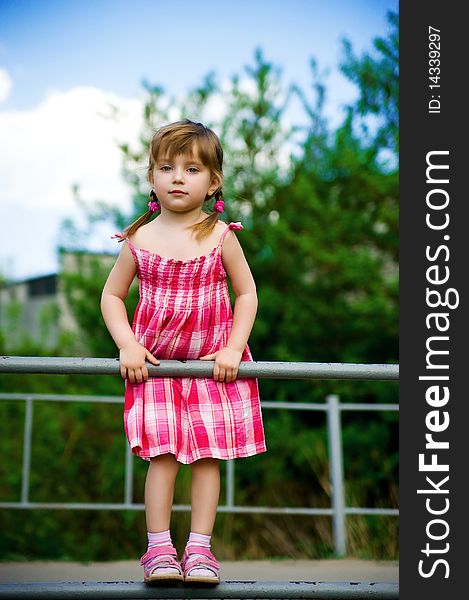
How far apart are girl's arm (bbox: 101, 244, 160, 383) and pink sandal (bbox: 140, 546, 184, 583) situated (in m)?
0.42

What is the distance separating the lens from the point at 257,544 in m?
7.67

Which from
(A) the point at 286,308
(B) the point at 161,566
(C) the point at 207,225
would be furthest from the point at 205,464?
(A) the point at 286,308

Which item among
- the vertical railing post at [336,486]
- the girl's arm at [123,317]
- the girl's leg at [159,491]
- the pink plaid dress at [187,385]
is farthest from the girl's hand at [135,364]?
the vertical railing post at [336,486]

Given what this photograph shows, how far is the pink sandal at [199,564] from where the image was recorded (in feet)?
6.17

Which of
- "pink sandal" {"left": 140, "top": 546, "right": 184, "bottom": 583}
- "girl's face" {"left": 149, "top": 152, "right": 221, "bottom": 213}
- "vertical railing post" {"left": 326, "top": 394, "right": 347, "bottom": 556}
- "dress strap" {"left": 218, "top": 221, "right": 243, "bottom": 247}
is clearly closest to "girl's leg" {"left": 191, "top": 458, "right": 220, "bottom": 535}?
"pink sandal" {"left": 140, "top": 546, "right": 184, "bottom": 583}

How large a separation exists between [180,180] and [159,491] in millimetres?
775

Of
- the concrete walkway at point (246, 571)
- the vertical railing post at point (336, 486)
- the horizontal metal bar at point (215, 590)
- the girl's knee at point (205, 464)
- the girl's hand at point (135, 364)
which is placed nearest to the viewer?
the horizontal metal bar at point (215, 590)

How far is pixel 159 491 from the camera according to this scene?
2096mm

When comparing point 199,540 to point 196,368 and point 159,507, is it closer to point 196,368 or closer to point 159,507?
point 159,507

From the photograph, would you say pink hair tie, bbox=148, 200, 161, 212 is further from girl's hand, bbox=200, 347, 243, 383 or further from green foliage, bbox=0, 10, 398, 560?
green foliage, bbox=0, 10, 398, 560

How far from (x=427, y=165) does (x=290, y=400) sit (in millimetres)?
6952

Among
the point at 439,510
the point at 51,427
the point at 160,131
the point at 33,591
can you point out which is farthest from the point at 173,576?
the point at 51,427

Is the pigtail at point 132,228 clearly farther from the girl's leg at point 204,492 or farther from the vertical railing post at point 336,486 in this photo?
the vertical railing post at point 336,486

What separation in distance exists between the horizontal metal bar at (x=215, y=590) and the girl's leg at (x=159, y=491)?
23 centimetres
